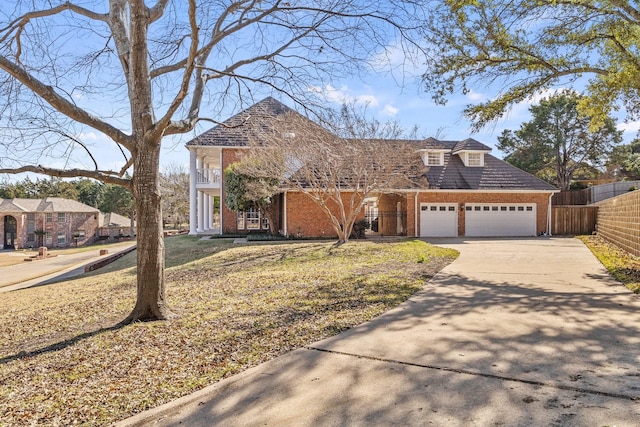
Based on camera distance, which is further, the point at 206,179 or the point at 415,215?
the point at 206,179

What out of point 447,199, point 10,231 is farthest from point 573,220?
point 10,231

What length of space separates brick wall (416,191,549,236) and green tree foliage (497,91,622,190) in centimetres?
1697

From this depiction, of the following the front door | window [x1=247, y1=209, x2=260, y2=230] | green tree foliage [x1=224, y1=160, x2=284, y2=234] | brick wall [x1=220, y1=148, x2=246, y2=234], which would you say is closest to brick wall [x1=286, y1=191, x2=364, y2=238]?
green tree foliage [x1=224, y1=160, x2=284, y2=234]

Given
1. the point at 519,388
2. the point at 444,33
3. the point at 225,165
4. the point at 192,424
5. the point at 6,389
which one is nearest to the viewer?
the point at 192,424

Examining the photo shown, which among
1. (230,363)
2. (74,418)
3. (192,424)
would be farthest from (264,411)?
(74,418)

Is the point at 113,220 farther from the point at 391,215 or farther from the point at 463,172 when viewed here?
the point at 463,172

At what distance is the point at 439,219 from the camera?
75.6 ft

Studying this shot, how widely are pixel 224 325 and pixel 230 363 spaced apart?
148 cm

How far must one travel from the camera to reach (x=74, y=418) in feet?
11.0

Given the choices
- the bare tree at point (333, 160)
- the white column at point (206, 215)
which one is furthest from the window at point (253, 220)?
the bare tree at point (333, 160)

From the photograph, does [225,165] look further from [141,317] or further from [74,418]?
[74,418]

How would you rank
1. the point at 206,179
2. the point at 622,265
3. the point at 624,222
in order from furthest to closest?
the point at 206,179
the point at 624,222
the point at 622,265

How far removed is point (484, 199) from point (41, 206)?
151 feet

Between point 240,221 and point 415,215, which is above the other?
point 415,215
